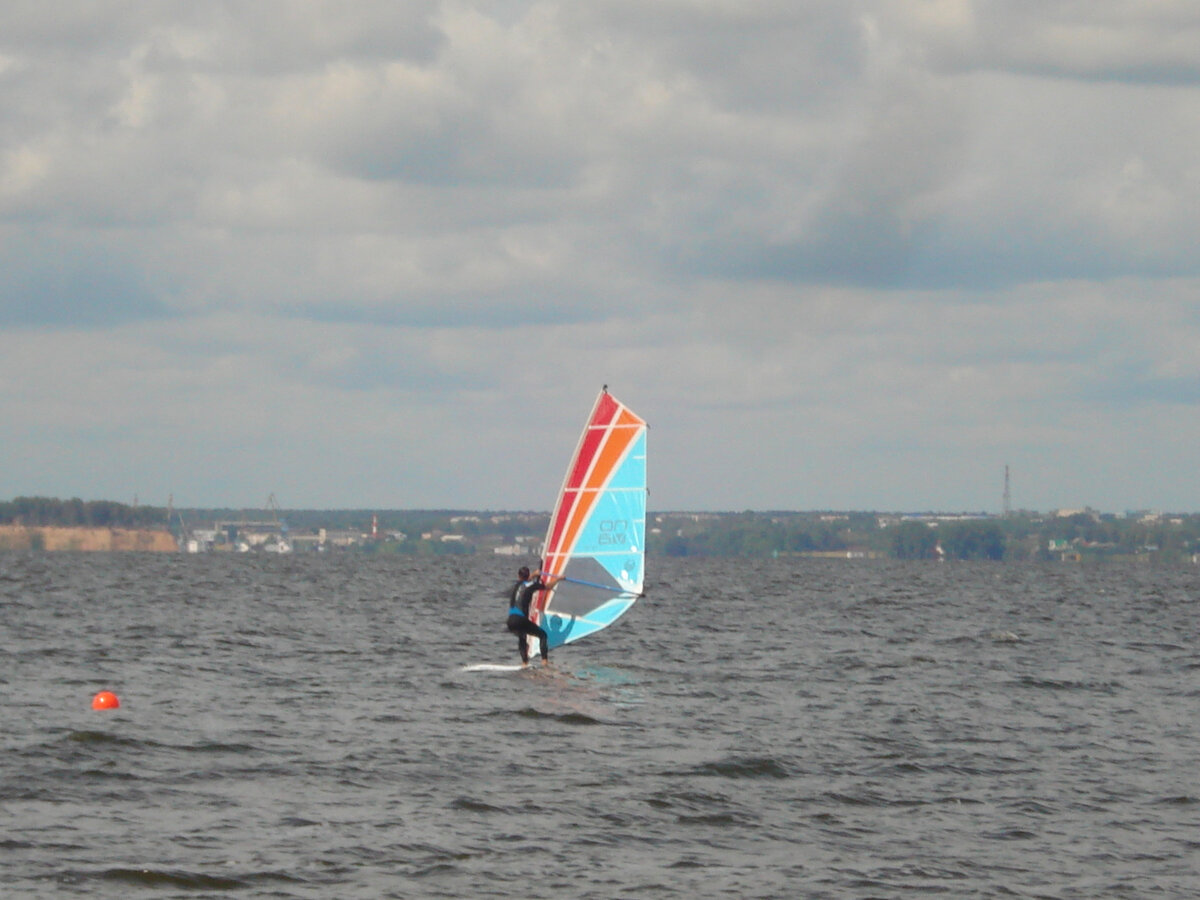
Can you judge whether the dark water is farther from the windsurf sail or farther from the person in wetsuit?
the windsurf sail

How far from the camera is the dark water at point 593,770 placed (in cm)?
1487

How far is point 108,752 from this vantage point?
67.1ft

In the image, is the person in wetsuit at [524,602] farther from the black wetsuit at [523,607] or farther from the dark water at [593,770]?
the dark water at [593,770]

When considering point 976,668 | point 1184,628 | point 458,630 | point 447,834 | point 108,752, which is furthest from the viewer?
point 1184,628

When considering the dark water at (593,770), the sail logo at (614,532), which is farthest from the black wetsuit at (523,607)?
the sail logo at (614,532)

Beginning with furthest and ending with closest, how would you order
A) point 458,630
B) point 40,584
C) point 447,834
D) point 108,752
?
point 40,584
point 458,630
point 108,752
point 447,834

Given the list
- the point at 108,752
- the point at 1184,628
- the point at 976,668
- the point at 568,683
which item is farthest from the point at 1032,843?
the point at 1184,628

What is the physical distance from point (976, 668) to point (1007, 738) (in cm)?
1193

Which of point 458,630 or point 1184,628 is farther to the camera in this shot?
point 1184,628

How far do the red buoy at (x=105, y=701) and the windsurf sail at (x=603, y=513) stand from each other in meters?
8.53

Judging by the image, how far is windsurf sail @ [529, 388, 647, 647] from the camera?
29438 millimetres

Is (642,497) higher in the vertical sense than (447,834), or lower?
higher

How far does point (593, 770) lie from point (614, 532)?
1005 centimetres

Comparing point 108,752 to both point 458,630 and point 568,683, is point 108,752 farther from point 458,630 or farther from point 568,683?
point 458,630
